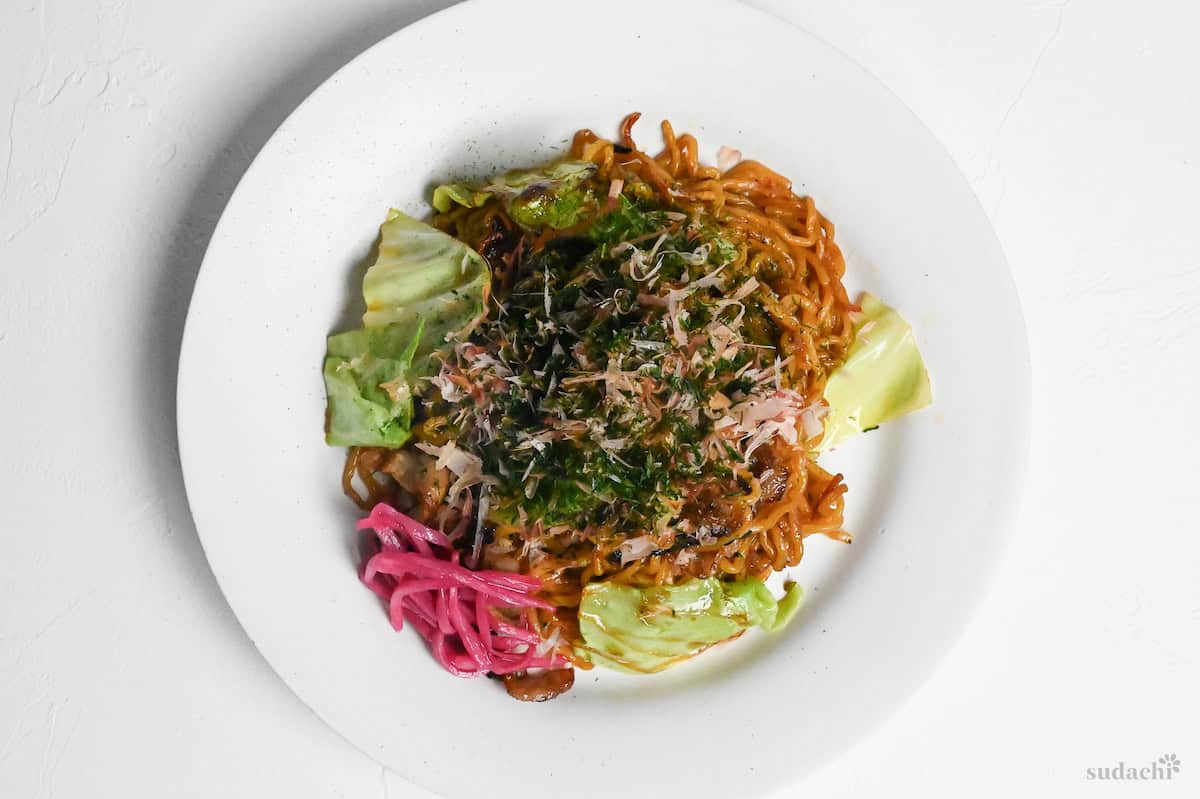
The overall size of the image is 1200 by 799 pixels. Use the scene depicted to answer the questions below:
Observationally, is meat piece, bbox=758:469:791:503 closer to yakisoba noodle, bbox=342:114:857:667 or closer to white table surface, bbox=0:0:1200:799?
yakisoba noodle, bbox=342:114:857:667

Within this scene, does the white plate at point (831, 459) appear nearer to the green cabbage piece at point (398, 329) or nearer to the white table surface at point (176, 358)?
the green cabbage piece at point (398, 329)

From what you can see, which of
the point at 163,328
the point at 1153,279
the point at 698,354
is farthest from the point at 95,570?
the point at 1153,279

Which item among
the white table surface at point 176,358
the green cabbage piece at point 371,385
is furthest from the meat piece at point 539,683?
the green cabbage piece at point 371,385

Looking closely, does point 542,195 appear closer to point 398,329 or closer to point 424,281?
point 424,281

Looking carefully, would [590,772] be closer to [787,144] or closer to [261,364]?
[261,364]

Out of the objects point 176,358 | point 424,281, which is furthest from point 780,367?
point 176,358

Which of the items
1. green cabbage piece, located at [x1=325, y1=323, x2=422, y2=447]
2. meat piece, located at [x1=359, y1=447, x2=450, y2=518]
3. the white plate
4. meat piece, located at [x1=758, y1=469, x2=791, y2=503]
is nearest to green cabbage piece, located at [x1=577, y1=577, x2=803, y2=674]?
the white plate
